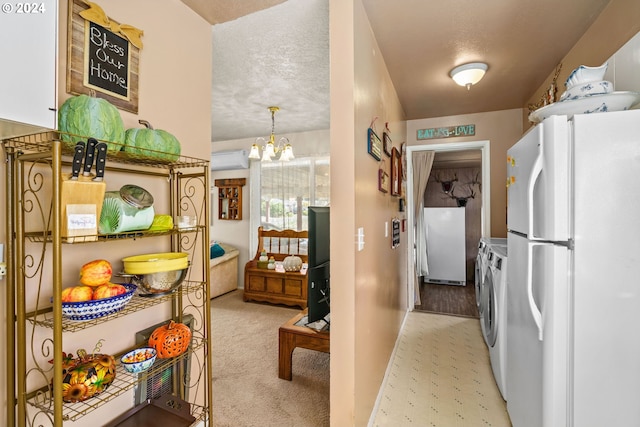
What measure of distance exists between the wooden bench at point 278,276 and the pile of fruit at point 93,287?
3281mm

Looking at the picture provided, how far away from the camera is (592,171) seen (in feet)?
4.27

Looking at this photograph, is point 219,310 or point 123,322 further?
point 219,310

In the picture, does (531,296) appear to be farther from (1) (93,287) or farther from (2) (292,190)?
(2) (292,190)

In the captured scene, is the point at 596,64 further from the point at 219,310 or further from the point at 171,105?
the point at 219,310

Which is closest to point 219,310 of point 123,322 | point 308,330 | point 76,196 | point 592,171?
point 308,330

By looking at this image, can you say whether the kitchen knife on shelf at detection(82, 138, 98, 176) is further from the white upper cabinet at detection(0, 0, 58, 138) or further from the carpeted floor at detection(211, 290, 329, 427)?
the carpeted floor at detection(211, 290, 329, 427)

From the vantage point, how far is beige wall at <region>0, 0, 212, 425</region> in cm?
128

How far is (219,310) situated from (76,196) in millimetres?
3561

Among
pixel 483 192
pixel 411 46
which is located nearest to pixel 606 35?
pixel 411 46

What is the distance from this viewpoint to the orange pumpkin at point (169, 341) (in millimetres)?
1405

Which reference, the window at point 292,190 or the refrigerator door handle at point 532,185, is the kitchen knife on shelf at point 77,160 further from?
the window at point 292,190

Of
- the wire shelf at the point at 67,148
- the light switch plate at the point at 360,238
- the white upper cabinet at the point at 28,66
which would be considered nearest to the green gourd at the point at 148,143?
the wire shelf at the point at 67,148

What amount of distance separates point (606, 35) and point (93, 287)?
3.03m

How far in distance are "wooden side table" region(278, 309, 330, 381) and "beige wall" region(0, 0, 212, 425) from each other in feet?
3.62
